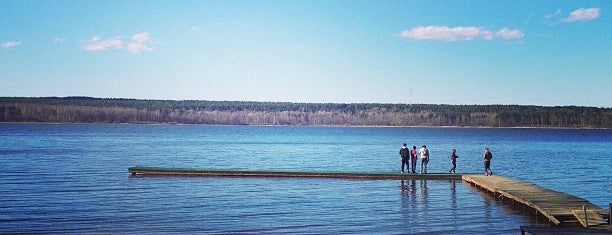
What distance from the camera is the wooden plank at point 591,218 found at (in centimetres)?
2067

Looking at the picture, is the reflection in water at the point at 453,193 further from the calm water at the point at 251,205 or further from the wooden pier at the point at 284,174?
the wooden pier at the point at 284,174

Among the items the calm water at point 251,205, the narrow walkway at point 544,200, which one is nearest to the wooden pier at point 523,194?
the narrow walkway at point 544,200

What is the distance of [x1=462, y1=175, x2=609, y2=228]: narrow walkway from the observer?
22250mm

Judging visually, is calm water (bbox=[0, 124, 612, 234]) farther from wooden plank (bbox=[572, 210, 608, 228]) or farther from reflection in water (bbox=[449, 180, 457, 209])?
wooden plank (bbox=[572, 210, 608, 228])

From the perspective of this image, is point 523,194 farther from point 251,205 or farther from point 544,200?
point 251,205

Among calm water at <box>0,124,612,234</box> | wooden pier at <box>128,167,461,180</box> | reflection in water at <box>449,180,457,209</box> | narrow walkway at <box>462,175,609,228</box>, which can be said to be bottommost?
calm water at <box>0,124,612,234</box>

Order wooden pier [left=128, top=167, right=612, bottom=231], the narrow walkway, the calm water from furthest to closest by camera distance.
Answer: the calm water, the narrow walkway, wooden pier [left=128, top=167, right=612, bottom=231]

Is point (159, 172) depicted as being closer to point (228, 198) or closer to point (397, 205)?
point (228, 198)

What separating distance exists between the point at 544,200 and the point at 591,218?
4.60 metres

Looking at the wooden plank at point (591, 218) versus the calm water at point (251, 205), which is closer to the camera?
the wooden plank at point (591, 218)

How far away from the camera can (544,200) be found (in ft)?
85.7

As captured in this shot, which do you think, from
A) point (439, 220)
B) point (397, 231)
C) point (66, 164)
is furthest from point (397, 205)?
point (66, 164)

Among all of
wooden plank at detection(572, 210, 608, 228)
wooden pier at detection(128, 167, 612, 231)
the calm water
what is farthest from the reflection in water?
wooden plank at detection(572, 210, 608, 228)

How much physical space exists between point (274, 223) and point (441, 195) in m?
11.5
